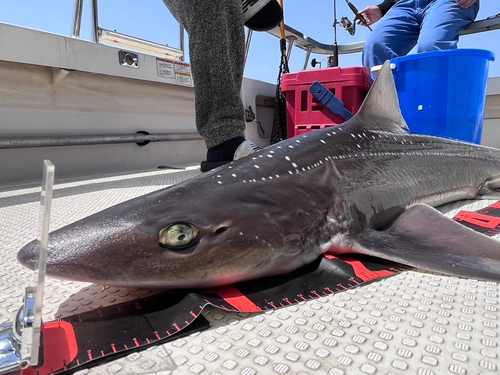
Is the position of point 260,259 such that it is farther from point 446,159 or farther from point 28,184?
point 28,184

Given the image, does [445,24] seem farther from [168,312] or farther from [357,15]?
[168,312]

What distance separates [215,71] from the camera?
2.29 m

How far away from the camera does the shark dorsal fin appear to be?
71.6 inches

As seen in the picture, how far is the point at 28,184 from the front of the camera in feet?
8.86

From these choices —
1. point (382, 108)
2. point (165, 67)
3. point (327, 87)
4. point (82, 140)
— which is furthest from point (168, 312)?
point (165, 67)

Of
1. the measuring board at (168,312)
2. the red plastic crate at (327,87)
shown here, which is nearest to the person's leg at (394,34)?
the red plastic crate at (327,87)

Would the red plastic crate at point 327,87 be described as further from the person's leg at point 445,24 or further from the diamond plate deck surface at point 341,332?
the diamond plate deck surface at point 341,332

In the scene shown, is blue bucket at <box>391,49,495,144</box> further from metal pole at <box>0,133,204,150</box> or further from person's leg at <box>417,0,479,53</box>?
metal pole at <box>0,133,204,150</box>

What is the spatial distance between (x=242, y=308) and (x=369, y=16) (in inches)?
205

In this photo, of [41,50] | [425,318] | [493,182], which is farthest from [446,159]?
[41,50]

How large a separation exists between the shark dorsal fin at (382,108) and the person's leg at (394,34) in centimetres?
243

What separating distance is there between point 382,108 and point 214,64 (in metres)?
1.09

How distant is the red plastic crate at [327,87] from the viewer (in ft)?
11.3

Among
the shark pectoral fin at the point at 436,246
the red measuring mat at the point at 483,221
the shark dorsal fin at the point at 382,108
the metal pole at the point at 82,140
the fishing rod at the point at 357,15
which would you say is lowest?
the red measuring mat at the point at 483,221
